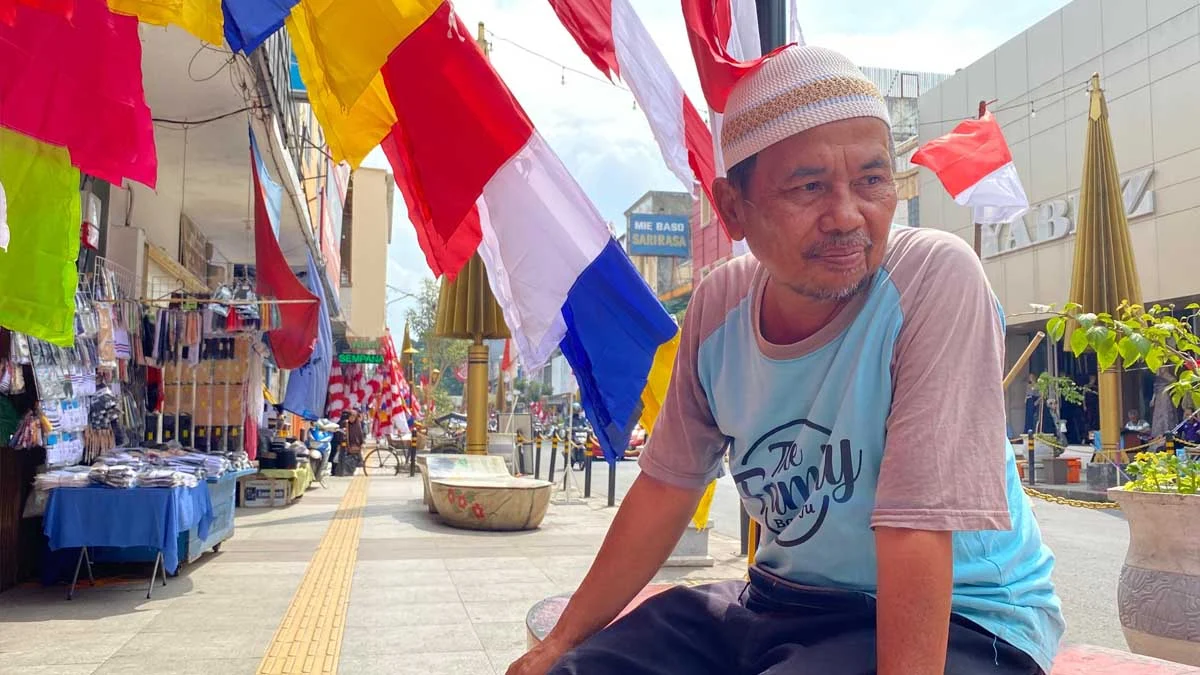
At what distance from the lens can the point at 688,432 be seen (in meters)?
1.87

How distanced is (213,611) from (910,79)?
116 feet

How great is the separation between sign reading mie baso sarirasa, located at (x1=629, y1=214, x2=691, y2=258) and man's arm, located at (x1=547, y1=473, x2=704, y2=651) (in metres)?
61.6

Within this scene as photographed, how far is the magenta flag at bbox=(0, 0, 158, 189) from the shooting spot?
3973 mm

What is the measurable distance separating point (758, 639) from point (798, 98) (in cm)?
94

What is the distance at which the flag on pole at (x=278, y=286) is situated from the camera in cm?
882

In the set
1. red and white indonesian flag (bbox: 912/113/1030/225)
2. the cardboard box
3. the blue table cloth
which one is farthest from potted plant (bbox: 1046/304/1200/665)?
the cardboard box

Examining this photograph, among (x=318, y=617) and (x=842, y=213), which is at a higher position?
(x=842, y=213)

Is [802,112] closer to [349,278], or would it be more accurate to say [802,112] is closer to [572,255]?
[572,255]

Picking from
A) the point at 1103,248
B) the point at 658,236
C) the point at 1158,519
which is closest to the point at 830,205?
the point at 1158,519

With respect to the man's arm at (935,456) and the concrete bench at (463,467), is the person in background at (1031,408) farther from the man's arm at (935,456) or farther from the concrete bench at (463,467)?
the man's arm at (935,456)

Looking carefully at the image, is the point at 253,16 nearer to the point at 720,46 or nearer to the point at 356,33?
the point at 356,33

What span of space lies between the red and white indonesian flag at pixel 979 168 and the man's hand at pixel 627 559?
7077 millimetres

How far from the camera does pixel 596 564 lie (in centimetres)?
184

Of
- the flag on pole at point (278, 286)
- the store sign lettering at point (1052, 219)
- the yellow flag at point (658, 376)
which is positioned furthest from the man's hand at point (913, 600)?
the store sign lettering at point (1052, 219)
